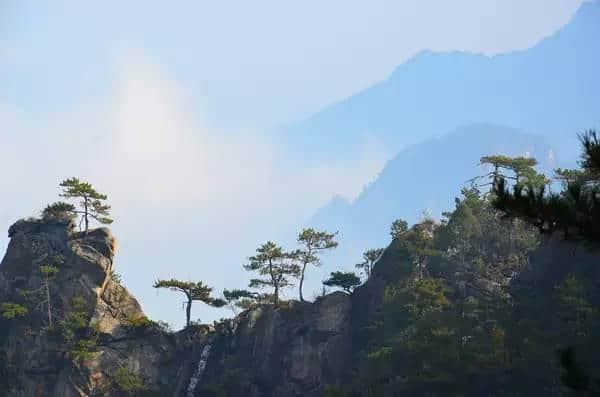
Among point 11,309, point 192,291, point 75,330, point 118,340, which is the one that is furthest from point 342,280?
point 11,309

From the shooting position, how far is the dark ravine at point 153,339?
48375mm

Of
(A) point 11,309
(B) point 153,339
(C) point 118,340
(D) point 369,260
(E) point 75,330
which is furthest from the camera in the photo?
(D) point 369,260

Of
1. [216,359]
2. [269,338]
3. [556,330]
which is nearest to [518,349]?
[556,330]

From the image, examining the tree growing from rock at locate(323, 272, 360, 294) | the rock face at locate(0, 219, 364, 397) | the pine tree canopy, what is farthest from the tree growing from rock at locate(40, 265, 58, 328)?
the pine tree canopy

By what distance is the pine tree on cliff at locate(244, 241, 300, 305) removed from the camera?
5184 centimetres

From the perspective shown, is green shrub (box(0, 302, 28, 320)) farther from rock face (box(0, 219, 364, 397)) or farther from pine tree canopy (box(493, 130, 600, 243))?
pine tree canopy (box(493, 130, 600, 243))

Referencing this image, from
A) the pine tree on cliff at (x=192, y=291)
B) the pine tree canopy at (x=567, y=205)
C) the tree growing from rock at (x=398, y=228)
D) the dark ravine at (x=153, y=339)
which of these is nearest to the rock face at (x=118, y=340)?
the dark ravine at (x=153, y=339)

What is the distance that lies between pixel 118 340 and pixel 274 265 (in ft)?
41.7

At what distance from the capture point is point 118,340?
51.0m

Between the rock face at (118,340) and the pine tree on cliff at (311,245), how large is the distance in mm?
3031

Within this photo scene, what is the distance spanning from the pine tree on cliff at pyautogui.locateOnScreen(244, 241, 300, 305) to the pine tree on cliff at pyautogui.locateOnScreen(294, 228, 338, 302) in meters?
0.54

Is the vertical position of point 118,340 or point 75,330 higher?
point 75,330

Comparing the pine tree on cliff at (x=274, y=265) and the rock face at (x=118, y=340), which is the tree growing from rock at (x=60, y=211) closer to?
the rock face at (x=118, y=340)

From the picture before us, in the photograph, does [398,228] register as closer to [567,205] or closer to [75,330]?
[75,330]
